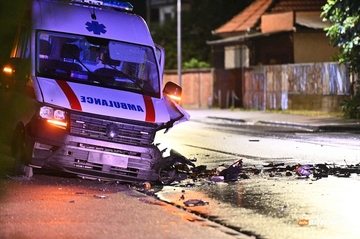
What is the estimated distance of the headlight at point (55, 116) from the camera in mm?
11164

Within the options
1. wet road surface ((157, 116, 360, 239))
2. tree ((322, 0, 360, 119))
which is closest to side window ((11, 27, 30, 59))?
wet road surface ((157, 116, 360, 239))

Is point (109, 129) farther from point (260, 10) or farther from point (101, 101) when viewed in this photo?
point (260, 10)

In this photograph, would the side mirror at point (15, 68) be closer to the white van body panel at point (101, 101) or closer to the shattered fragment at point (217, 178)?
the white van body panel at point (101, 101)

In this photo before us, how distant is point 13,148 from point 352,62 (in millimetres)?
17854

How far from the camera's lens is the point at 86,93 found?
1148 cm

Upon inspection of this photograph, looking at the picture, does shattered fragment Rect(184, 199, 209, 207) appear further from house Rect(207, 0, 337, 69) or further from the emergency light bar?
house Rect(207, 0, 337, 69)

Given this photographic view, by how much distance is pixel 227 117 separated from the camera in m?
33.2

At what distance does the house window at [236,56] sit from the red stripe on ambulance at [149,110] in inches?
1346

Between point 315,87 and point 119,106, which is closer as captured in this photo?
point 119,106

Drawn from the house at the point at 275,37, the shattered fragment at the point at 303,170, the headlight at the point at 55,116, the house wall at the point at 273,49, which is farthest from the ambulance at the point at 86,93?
the house wall at the point at 273,49

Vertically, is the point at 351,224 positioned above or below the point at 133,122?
below

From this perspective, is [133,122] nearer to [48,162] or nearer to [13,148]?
[48,162]

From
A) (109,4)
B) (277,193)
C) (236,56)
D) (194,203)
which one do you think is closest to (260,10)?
(236,56)

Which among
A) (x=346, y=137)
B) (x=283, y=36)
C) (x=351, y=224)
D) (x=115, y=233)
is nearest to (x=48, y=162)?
(x=115, y=233)
